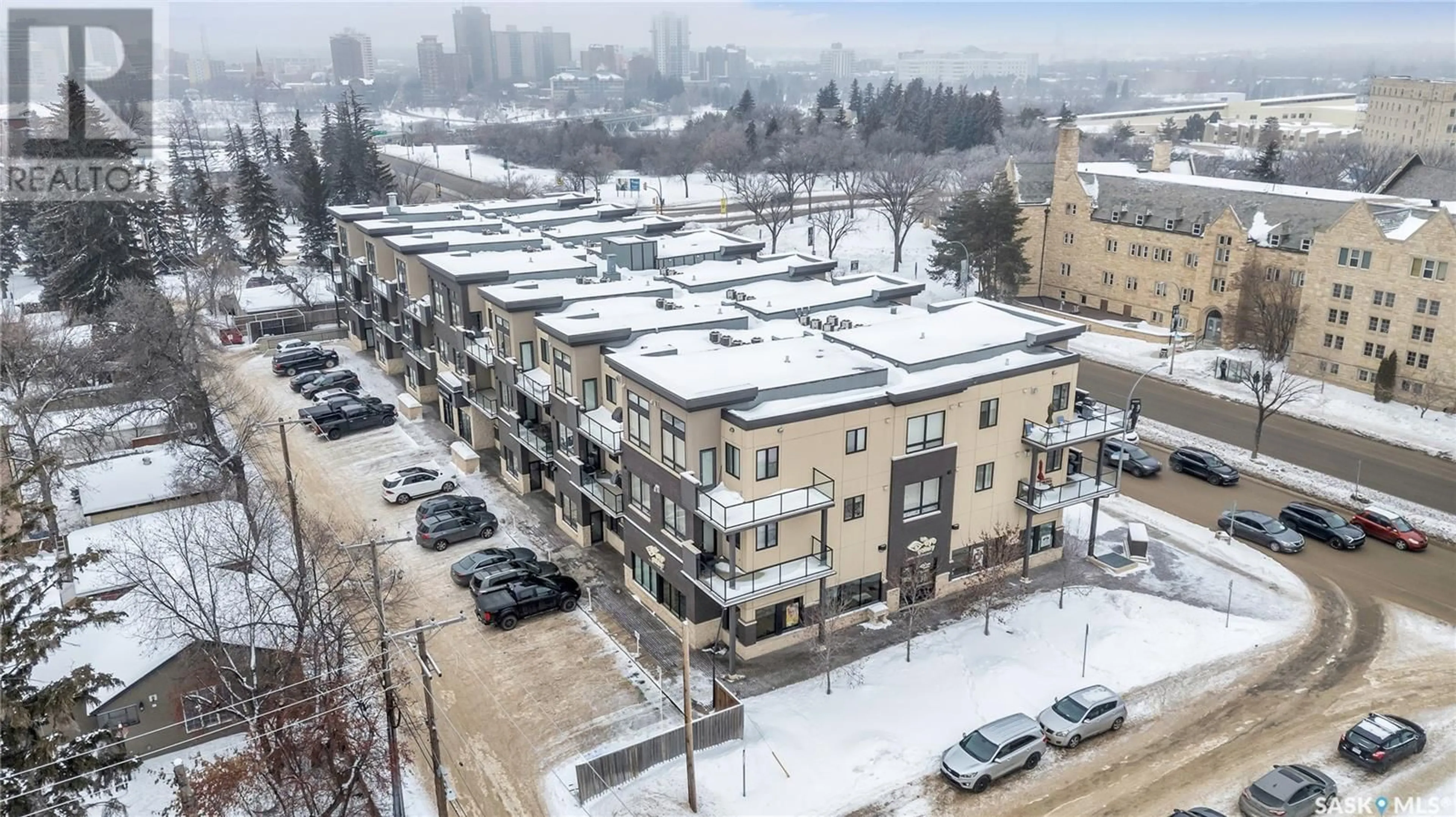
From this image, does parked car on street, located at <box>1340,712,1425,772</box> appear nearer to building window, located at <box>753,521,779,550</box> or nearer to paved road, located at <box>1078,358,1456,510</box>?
building window, located at <box>753,521,779,550</box>

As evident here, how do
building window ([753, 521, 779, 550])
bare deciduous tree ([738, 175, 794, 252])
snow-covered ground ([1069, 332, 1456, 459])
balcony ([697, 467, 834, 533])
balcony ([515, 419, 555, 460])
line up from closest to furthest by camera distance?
1. balcony ([697, 467, 834, 533])
2. building window ([753, 521, 779, 550])
3. balcony ([515, 419, 555, 460])
4. snow-covered ground ([1069, 332, 1456, 459])
5. bare deciduous tree ([738, 175, 794, 252])

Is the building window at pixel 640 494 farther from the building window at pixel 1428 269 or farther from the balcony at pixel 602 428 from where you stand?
the building window at pixel 1428 269

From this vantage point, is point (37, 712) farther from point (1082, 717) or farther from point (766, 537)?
point (1082, 717)

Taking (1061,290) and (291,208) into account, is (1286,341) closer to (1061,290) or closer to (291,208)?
(1061,290)

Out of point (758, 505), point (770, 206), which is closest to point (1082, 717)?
point (758, 505)

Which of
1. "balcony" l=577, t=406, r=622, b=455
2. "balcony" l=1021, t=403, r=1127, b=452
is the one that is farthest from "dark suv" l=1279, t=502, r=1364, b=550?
"balcony" l=577, t=406, r=622, b=455

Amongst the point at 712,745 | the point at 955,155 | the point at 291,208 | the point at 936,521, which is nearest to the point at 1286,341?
the point at 936,521

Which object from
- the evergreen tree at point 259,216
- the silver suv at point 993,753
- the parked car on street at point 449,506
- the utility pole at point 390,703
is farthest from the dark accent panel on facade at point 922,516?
the evergreen tree at point 259,216
